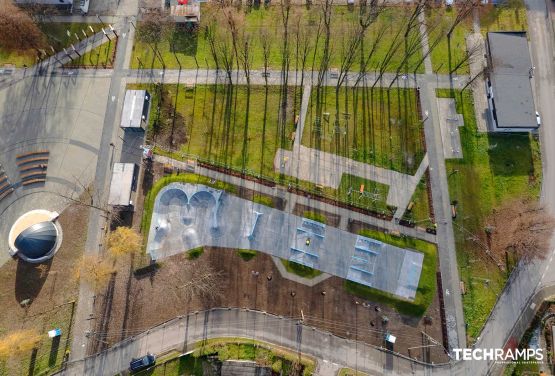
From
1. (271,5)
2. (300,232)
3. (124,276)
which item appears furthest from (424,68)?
(124,276)

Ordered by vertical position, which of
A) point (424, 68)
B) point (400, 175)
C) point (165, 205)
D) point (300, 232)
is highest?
point (424, 68)

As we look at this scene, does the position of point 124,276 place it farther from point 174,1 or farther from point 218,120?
point 174,1

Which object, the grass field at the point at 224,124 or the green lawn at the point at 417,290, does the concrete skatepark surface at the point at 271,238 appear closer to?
the green lawn at the point at 417,290

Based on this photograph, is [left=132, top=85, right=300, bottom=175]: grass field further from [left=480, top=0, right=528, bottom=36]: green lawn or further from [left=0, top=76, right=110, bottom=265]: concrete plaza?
[left=480, top=0, right=528, bottom=36]: green lawn

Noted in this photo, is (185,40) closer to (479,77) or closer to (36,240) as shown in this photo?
(36,240)

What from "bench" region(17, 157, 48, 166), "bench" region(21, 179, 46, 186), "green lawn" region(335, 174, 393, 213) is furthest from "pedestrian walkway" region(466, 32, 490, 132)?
"bench" region(21, 179, 46, 186)

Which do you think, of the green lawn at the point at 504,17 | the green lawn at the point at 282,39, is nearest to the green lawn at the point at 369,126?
the green lawn at the point at 282,39
